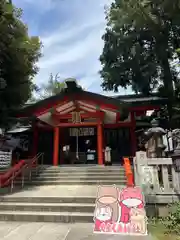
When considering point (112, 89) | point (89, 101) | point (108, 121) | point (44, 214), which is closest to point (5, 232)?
point (44, 214)

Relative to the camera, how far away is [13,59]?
9.38 meters

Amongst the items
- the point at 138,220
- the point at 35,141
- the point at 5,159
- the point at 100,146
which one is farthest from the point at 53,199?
the point at 35,141

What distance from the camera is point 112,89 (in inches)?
688

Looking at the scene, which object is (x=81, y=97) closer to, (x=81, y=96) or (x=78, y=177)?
(x=81, y=96)

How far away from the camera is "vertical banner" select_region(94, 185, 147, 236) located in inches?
154

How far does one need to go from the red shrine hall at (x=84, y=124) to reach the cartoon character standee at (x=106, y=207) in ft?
16.9

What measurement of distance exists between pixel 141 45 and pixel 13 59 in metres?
9.79

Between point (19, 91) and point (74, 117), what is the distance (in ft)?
10.2

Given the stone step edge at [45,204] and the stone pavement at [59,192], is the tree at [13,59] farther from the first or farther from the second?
the stone step edge at [45,204]

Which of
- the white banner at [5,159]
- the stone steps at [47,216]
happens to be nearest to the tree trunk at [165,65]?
the white banner at [5,159]

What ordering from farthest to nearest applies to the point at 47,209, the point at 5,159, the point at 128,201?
the point at 5,159 < the point at 47,209 < the point at 128,201

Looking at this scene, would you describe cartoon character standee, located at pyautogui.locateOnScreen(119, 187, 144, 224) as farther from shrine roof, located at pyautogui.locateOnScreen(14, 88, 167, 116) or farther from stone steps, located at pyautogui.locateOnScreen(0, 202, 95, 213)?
shrine roof, located at pyautogui.locateOnScreen(14, 88, 167, 116)

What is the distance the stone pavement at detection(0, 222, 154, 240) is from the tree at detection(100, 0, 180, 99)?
33.1ft

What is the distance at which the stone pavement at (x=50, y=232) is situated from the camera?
375cm
